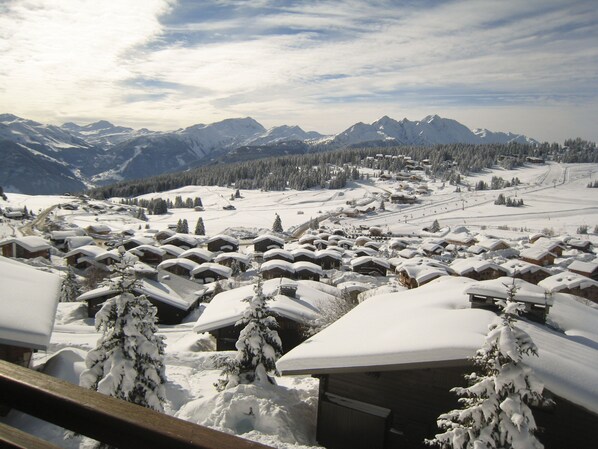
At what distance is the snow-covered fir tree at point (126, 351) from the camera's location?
9.58 meters

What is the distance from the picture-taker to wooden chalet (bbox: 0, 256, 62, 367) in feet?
34.6

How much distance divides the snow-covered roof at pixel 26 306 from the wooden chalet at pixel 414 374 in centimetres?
658

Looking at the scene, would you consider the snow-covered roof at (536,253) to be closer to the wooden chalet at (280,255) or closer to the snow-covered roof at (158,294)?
the wooden chalet at (280,255)

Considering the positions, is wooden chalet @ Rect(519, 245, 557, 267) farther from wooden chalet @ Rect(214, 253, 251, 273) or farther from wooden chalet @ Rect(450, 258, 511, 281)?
wooden chalet @ Rect(214, 253, 251, 273)

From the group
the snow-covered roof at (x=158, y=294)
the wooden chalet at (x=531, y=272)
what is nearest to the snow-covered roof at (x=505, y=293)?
the snow-covered roof at (x=158, y=294)

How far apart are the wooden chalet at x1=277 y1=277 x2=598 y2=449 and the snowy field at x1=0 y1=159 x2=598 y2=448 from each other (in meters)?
1.61

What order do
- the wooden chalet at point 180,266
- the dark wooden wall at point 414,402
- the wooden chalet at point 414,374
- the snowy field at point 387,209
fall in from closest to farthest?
the wooden chalet at point 414,374, the dark wooden wall at point 414,402, the wooden chalet at point 180,266, the snowy field at point 387,209

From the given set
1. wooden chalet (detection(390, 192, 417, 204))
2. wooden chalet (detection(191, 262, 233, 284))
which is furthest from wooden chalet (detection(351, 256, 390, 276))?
wooden chalet (detection(390, 192, 417, 204))

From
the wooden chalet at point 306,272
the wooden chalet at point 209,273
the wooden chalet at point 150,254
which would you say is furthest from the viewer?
the wooden chalet at point 150,254

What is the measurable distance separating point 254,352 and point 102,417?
1125cm

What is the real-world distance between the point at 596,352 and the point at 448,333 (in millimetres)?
3588

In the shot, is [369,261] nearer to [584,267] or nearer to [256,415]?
[584,267]

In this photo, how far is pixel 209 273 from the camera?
45.8 meters

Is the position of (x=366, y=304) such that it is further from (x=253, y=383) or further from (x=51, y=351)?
(x=51, y=351)
